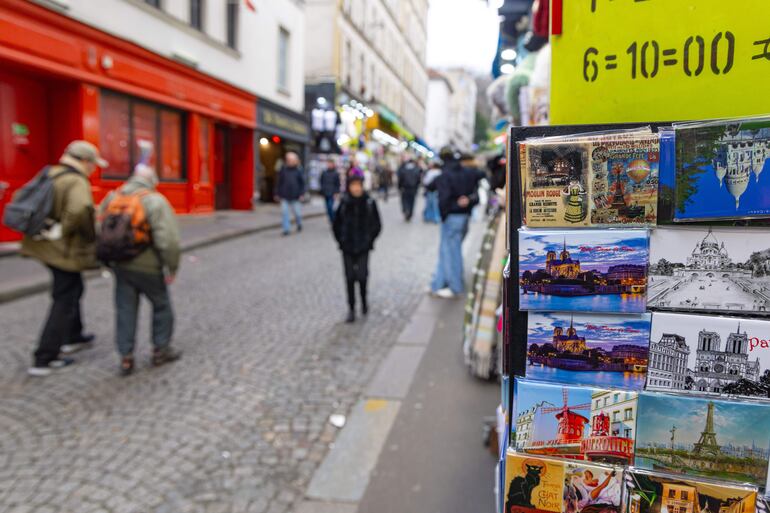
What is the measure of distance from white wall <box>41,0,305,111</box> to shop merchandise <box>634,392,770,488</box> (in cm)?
1129

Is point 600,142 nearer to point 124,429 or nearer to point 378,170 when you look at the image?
point 124,429

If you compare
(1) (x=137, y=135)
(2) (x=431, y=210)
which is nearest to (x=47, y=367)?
(1) (x=137, y=135)

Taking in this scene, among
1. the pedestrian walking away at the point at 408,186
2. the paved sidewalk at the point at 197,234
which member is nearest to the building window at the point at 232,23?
the paved sidewalk at the point at 197,234

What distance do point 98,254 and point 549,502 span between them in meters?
4.04

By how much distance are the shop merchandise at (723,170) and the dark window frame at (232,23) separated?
1606cm

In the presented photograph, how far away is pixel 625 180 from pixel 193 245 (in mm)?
10294

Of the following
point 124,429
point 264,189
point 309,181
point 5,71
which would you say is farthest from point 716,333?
point 309,181

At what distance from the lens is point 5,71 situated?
30.3 ft

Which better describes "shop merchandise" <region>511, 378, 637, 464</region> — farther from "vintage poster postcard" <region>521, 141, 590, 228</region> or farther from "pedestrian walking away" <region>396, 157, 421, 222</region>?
"pedestrian walking away" <region>396, 157, 421, 222</region>

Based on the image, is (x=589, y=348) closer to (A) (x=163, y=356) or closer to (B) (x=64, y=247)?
(A) (x=163, y=356)

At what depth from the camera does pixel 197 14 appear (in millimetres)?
14359

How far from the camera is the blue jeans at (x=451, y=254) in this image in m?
6.83

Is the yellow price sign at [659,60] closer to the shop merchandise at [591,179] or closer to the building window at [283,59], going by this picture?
the shop merchandise at [591,179]

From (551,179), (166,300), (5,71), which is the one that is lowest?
(166,300)
